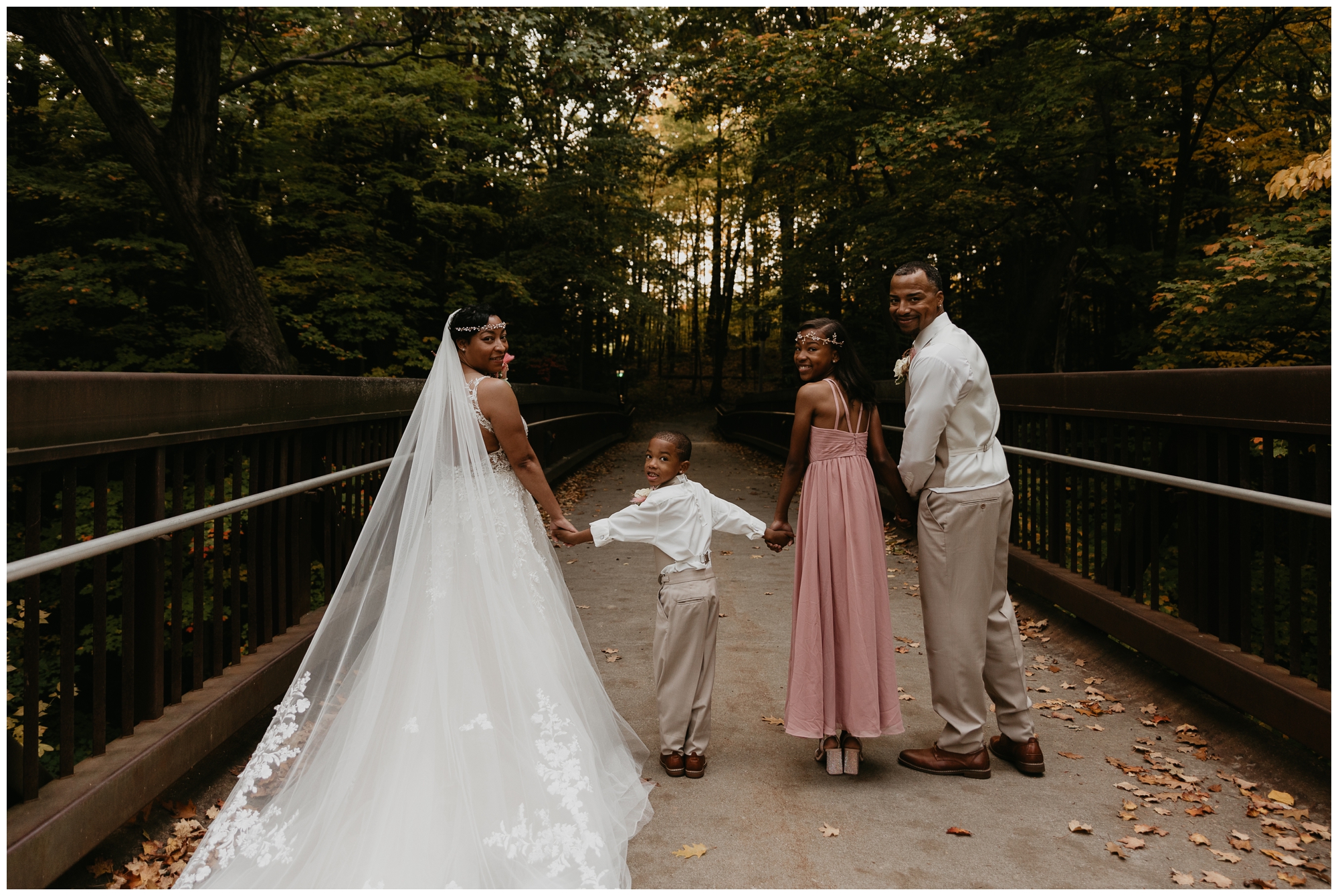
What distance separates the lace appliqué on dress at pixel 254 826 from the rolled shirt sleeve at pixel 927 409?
2512 mm

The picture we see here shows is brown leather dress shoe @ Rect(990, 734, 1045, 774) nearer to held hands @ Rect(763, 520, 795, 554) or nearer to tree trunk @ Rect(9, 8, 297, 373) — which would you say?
held hands @ Rect(763, 520, 795, 554)

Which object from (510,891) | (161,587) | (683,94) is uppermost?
(683,94)

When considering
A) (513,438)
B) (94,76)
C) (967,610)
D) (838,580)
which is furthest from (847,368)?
(94,76)

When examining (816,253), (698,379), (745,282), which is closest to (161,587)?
(816,253)

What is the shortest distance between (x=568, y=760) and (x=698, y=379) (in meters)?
41.8

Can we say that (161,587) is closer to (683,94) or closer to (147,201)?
(147,201)

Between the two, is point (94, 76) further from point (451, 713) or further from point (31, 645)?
point (451, 713)

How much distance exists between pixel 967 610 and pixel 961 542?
0.27 m

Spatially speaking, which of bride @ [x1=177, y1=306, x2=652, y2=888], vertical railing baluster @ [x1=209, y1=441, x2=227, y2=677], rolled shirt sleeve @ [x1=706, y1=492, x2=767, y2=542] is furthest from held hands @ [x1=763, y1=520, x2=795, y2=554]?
vertical railing baluster @ [x1=209, y1=441, x2=227, y2=677]

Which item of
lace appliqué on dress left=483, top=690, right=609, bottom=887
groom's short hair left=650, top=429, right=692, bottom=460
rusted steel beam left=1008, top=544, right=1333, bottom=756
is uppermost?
groom's short hair left=650, top=429, right=692, bottom=460

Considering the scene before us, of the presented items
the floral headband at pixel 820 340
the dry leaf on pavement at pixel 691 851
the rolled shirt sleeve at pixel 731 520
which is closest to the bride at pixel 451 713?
the dry leaf on pavement at pixel 691 851

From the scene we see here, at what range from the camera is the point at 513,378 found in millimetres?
22484

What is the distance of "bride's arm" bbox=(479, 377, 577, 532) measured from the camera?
3674mm

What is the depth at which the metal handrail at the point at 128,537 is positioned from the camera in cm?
221
